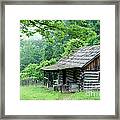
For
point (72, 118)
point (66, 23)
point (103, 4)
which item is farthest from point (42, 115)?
point (103, 4)

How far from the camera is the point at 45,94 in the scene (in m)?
2.46

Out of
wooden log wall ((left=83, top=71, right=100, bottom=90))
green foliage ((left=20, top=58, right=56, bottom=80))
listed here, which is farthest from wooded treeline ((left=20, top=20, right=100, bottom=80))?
wooden log wall ((left=83, top=71, right=100, bottom=90))

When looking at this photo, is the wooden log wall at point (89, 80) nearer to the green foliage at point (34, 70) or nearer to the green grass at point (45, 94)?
the green grass at point (45, 94)

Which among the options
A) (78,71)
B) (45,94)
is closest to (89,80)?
(78,71)

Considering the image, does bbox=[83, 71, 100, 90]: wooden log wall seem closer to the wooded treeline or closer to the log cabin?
the log cabin

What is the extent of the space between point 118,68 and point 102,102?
0.23m

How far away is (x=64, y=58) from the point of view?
8.09ft

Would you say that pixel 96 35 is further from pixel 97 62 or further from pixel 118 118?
pixel 118 118

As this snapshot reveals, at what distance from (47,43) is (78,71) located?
0.24m

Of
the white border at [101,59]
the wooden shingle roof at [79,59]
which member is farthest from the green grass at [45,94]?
the wooden shingle roof at [79,59]

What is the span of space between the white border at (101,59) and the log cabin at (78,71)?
43 mm

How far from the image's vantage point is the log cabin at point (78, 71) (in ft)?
8.06

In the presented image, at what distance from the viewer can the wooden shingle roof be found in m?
2.46

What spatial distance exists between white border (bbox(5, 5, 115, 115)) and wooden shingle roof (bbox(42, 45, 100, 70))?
0.05m
